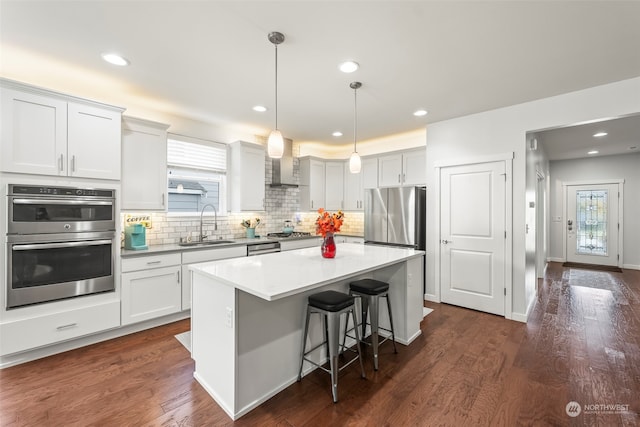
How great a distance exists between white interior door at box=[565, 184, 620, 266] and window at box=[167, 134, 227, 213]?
8.38 m

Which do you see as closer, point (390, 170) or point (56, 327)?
point (56, 327)

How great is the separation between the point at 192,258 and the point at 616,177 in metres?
9.14

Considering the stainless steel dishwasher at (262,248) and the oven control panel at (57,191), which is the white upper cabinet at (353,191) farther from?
the oven control panel at (57,191)

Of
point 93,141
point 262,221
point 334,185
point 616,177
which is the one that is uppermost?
point 616,177

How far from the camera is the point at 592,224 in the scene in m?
6.92

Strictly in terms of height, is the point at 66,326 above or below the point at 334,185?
below

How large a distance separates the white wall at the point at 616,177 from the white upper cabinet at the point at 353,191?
5.65m

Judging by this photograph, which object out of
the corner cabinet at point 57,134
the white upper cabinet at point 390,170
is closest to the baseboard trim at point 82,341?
the corner cabinet at point 57,134

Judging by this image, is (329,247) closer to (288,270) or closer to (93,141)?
(288,270)

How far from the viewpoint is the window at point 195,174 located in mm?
4012

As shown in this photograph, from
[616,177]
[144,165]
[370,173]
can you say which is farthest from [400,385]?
[616,177]

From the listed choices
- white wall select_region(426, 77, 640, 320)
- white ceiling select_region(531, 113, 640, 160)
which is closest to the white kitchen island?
white wall select_region(426, 77, 640, 320)

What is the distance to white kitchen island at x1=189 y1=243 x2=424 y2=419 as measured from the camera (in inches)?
72.2

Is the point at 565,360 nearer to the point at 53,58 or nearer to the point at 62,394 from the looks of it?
the point at 62,394
